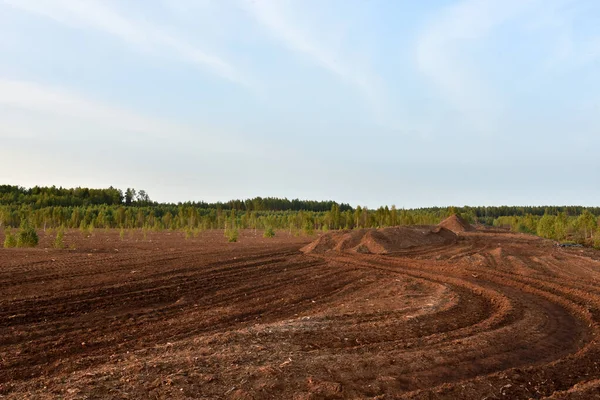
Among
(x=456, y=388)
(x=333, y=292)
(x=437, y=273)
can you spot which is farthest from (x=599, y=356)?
(x=437, y=273)

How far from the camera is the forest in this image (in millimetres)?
61094

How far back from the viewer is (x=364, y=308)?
11.6m

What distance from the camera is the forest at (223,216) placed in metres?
61.1

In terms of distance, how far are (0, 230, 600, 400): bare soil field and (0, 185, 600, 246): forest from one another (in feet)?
88.1

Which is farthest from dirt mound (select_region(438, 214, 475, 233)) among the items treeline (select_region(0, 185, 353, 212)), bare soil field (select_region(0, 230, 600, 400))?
treeline (select_region(0, 185, 353, 212))

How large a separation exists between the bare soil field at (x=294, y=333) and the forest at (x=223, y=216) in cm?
2684

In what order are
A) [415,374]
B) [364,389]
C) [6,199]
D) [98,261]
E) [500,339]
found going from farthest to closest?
[6,199], [98,261], [500,339], [415,374], [364,389]

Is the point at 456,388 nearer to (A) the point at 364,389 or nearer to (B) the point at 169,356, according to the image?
(A) the point at 364,389

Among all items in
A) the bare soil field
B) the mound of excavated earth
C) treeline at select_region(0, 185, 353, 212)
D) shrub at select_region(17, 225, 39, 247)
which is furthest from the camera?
treeline at select_region(0, 185, 353, 212)

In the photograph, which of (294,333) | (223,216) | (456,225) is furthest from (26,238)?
(223,216)

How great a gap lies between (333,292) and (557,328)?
7472 mm

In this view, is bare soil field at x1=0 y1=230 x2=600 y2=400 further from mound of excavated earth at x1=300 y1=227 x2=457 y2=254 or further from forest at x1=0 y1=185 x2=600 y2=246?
forest at x1=0 y1=185 x2=600 y2=246

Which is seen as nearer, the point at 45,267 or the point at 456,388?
the point at 456,388

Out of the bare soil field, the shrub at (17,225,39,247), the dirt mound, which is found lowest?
the bare soil field
